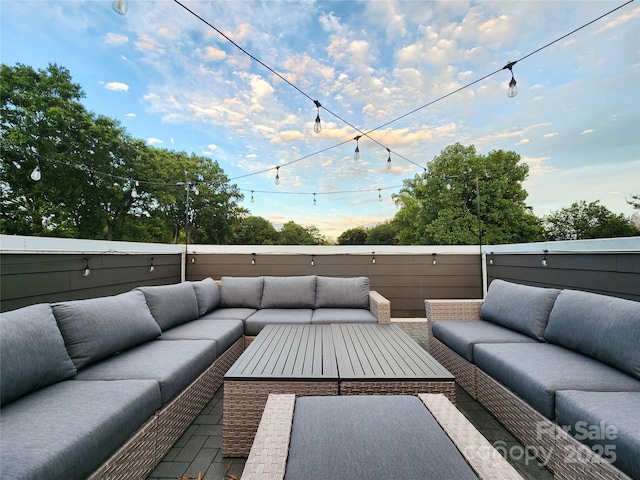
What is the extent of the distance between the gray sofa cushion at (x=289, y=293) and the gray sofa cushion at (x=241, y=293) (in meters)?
0.09

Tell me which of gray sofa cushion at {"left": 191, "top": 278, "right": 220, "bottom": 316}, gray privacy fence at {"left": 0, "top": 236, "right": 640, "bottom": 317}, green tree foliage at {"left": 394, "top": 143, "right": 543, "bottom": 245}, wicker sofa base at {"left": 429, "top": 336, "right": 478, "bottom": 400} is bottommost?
wicker sofa base at {"left": 429, "top": 336, "right": 478, "bottom": 400}

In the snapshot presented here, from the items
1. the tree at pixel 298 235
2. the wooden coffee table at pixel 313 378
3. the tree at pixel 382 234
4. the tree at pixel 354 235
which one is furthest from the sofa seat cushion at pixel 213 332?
the tree at pixel 382 234

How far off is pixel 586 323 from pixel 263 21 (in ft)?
16.6

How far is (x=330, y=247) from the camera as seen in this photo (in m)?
4.67

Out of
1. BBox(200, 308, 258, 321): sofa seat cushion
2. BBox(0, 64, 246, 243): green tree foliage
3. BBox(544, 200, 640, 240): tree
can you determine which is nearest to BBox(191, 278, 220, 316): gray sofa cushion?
BBox(200, 308, 258, 321): sofa seat cushion

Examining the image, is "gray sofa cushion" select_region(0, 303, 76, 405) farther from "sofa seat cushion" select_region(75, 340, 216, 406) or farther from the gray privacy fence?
the gray privacy fence

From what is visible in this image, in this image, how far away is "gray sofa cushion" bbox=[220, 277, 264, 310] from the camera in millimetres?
3537

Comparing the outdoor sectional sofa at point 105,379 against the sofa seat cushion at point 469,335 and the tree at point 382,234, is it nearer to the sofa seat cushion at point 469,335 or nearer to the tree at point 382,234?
the sofa seat cushion at point 469,335

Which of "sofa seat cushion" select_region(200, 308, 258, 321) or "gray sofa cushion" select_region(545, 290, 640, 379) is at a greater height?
"gray sofa cushion" select_region(545, 290, 640, 379)

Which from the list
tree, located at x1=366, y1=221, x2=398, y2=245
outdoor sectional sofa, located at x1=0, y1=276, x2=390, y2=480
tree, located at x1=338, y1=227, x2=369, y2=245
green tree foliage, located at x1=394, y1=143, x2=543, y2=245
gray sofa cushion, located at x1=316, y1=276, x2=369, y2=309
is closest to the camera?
outdoor sectional sofa, located at x1=0, y1=276, x2=390, y2=480

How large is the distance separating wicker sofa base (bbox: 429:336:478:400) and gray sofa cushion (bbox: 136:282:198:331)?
251 centimetres

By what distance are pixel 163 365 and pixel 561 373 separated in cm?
230

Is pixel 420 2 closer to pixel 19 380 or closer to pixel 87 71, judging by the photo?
pixel 19 380

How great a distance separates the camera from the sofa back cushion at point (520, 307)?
2164 mm
